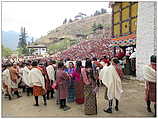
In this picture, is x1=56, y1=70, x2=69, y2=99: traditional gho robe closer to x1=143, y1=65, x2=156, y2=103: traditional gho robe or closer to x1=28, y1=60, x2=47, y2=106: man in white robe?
x1=28, y1=60, x2=47, y2=106: man in white robe

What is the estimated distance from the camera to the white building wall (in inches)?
267

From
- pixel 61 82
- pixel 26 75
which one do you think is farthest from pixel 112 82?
pixel 26 75

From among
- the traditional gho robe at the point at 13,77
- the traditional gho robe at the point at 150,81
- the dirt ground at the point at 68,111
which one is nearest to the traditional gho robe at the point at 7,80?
the traditional gho robe at the point at 13,77

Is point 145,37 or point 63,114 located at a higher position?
point 145,37

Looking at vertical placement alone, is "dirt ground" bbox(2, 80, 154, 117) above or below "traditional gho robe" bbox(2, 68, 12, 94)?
below

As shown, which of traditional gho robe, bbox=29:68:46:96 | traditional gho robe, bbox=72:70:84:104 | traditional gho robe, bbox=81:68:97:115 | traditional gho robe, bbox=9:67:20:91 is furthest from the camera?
traditional gho robe, bbox=9:67:20:91

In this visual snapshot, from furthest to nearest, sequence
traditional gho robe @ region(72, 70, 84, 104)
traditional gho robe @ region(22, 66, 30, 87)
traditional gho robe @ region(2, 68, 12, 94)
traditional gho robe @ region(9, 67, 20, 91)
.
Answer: traditional gho robe @ region(22, 66, 30, 87) < traditional gho robe @ region(9, 67, 20, 91) < traditional gho robe @ region(2, 68, 12, 94) < traditional gho robe @ region(72, 70, 84, 104)

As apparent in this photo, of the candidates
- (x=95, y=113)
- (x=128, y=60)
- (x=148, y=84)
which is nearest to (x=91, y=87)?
(x=95, y=113)

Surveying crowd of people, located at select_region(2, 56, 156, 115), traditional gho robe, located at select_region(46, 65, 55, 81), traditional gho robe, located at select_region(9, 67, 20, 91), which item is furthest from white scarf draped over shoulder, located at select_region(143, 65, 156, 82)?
traditional gho robe, located at select_region(9, 67, 20, 91)

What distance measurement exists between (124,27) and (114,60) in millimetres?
7516

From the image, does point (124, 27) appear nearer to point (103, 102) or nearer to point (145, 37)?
point (145, 37)

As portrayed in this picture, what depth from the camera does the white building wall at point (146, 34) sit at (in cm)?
679

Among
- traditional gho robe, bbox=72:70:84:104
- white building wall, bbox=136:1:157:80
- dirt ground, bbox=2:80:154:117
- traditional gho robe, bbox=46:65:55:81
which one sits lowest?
dirt ground, bbox=2:80:154:117

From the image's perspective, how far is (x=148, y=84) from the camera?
3789 mm
